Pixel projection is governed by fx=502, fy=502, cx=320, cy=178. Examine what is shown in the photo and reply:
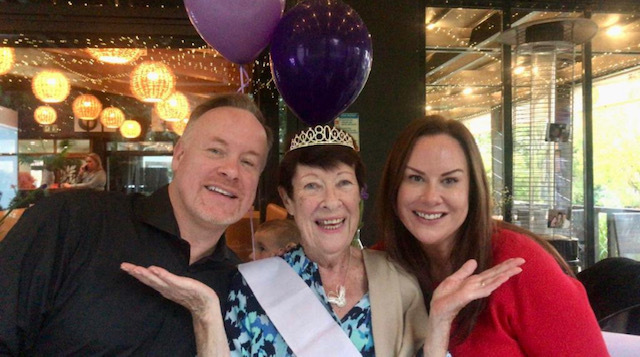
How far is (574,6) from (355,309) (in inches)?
174

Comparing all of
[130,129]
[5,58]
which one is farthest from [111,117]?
[5,58]

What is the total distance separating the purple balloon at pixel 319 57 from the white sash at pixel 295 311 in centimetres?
66

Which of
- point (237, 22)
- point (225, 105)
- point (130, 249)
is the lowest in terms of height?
point (130, 249)

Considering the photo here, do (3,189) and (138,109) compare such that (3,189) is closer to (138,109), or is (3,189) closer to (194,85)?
(138,109)

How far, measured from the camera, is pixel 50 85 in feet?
19.6

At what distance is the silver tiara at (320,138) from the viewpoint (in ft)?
5.05

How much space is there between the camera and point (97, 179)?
20.7 ft

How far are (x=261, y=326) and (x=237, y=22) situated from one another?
114 cm

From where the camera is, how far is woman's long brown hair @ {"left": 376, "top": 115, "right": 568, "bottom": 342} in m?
1.56

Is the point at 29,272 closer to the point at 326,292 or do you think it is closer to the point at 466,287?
the point at 326,292

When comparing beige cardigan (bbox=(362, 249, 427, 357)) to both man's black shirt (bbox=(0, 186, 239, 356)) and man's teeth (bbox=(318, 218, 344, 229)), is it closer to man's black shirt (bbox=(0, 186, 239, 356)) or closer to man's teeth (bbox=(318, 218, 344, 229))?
man's teeth (bbox=(318, 218, 344, 229))

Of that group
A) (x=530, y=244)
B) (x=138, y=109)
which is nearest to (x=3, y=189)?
(x=138, y=109)

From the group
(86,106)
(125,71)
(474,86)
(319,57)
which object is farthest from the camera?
(125,71)

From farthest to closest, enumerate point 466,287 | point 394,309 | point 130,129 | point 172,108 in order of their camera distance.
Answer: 1. point 130,129
2. point 172,108
3. point 394,309
4. point 466,287
